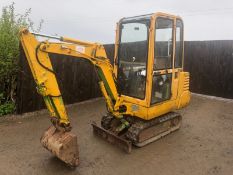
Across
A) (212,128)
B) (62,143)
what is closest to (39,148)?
(62,143)

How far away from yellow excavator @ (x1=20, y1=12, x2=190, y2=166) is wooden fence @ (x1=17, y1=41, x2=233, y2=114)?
8.49 ft

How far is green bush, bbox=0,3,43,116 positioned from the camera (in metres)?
7.02

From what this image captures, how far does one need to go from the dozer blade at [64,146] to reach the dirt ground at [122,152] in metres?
0.23

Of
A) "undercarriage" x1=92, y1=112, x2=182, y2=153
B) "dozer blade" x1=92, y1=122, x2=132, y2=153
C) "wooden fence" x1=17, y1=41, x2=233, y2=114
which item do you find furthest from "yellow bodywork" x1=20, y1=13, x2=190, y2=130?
"wooden fence" x1=17, y1=41, x2=233, y2=114

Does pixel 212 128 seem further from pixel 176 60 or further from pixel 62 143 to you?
pixel 62 143

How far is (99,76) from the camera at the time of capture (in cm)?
510

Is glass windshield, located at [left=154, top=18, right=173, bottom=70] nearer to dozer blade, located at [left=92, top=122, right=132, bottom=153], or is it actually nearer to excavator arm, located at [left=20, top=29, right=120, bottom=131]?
excavator arm, located at [left=20, top=29, right=120, bottom=131]

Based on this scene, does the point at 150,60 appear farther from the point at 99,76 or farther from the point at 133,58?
the point at 99,76

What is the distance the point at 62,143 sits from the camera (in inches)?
160

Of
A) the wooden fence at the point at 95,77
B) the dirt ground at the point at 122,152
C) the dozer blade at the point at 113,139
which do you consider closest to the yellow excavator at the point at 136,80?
the dozer blade at the point at 113,139

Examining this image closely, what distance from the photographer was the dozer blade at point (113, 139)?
494 cm

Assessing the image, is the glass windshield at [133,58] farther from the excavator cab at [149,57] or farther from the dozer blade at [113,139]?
the dozer blade at [113,139]

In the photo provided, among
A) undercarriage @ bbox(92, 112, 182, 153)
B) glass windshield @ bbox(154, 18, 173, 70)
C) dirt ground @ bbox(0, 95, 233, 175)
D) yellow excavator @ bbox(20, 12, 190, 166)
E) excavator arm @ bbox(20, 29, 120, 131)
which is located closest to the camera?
excavator arm @ bbox(20, 29, 120, 131)

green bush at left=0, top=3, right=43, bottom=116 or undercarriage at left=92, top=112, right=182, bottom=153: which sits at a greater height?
green bush at left=0, top=3, right=43, bottom=116
